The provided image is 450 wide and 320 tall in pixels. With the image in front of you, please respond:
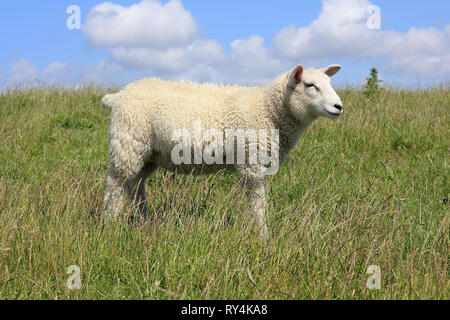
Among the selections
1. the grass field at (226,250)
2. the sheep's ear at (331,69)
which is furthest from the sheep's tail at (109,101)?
the sheep's ear at (331,69)

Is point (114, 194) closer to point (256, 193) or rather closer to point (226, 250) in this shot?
point (256, 193)

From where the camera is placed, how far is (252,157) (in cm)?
440

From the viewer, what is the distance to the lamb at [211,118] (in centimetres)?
438

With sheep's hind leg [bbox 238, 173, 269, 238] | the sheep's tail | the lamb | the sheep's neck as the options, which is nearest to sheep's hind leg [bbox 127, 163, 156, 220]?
the lamb

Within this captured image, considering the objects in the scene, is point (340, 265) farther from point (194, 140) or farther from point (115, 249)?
point (194, 140)

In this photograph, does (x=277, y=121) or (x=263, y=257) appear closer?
(x=263, y=257)

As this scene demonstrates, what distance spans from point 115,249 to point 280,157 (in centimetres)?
192

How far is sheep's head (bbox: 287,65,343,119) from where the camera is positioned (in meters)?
4.21

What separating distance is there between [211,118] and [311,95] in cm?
97

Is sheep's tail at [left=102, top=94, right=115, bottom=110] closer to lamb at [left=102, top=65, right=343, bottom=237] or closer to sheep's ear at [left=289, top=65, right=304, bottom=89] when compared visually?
lamb at [left=102, top=65, right=343, bottom=237]

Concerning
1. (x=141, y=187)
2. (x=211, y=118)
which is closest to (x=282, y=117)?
(x=211, y=118)

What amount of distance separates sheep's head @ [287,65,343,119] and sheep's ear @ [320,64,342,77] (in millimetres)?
239
